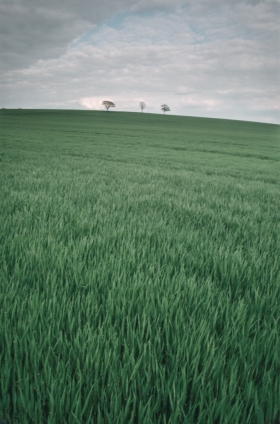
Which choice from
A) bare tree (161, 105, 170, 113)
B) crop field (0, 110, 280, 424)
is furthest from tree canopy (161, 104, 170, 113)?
crop field (0, 110, 280, 424)

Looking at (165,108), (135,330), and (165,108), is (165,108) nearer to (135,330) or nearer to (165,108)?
(165,108)

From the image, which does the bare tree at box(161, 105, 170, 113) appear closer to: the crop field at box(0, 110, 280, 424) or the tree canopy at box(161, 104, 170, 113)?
the tree canopy at box(161, 104, 170, 113)

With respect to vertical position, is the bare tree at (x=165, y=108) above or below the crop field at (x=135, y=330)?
above

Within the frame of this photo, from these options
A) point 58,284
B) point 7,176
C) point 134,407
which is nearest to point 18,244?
point 58,284

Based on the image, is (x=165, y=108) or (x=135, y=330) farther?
(x=165, y=108)

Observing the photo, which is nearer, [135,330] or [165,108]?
[135,330]

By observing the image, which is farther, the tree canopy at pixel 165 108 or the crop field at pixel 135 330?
the tree canopy at pixel 165 108

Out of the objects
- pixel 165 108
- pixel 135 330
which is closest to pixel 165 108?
pixel 165 108

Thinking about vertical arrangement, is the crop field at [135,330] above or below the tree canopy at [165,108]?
below

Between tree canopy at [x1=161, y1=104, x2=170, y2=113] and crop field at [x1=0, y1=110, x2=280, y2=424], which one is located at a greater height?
tree canopy at [x1=161, y1=104, x2=170, y2=113]

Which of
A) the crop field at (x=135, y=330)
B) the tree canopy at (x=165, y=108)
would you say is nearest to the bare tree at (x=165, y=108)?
the tree canopy at (x=165, y=108)

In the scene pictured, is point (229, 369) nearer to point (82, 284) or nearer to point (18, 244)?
point (82, 284)

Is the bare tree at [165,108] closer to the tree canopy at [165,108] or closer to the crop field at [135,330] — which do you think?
the tree canopy at [165,108]

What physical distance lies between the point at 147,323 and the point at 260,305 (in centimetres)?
69
